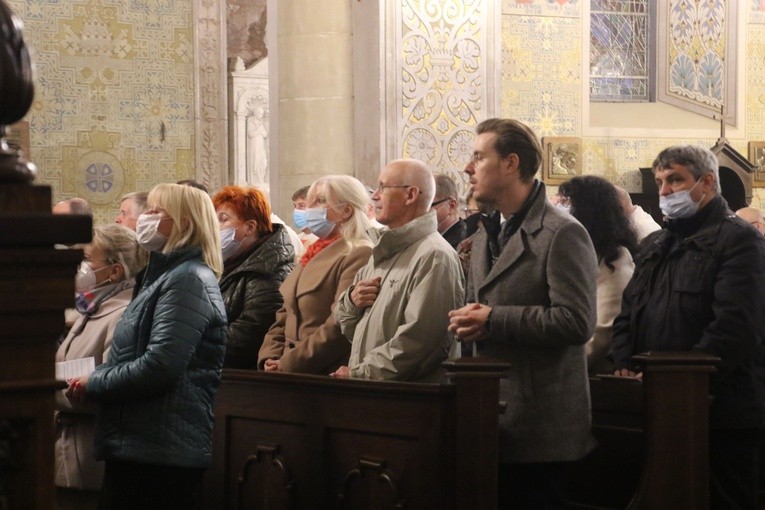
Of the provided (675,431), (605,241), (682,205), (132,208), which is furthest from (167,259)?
(132,208)

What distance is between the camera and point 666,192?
4922 mm

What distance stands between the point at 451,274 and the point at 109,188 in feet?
22.0

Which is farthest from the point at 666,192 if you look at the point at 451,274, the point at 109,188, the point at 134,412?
the point at 109,188

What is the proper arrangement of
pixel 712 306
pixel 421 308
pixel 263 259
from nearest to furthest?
pixel 421 308 < pixel 712 306 < pixel 263 259

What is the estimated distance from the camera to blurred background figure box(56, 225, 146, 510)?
477 centimetres

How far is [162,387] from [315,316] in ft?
4.30

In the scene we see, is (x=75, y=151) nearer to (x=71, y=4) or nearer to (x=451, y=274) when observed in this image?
(x=71, y=4)

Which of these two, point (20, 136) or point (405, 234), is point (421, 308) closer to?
point (405, 234)

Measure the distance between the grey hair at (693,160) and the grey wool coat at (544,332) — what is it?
0.97m

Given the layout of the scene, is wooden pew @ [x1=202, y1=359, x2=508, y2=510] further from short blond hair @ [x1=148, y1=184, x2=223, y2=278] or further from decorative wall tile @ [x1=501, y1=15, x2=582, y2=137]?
decorative wall tile @ [x1=501, y1=15, x2=582, y2=137]

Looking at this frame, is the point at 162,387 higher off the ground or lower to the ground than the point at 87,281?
lower

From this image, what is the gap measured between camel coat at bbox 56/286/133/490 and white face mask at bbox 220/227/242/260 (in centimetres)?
51

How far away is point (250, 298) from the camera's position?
556 centimetres

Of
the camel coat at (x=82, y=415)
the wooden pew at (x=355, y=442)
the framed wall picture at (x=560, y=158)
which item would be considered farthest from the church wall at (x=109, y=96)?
the wooden pew at (x=355, y=442)
